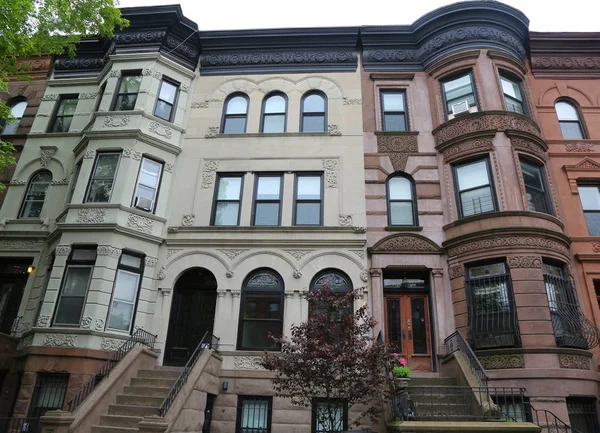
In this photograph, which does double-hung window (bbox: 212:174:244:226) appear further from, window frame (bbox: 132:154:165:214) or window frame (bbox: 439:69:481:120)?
window frame (bbox: 439:69:481:120)

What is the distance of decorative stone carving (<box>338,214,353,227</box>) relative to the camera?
13828 millimetres

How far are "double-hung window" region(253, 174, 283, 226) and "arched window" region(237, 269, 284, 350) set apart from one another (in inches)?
71.1

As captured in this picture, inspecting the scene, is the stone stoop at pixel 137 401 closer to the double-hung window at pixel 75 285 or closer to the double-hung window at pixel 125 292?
the double-hung window at pixel 125 292

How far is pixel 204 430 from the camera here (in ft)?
36.7

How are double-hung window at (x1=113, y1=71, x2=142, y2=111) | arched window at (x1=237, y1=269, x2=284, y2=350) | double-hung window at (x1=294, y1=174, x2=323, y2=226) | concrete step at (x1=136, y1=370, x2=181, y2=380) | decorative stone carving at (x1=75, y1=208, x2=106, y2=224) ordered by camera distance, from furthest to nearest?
double-hung window at (x1=113, y1=71, x2=142, y2=111) < double-hung window at (x1=294, y1=174, x2=323, y2=226) < decorative stone carving at (x1=75, y1=208, x2=106, y2=224) < arched window at (x1=237, y1=269, x2=284, y2=350) < concrete step at (x1=136, y1=370, x2=181, y2=380)

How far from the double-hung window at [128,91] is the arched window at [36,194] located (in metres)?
3.99

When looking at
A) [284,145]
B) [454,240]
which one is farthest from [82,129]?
[454,240]

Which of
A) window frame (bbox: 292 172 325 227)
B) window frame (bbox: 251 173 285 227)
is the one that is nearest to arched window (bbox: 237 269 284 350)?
window frame (bbox: 251 173 285 227)

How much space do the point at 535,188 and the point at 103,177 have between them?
14.4 meters

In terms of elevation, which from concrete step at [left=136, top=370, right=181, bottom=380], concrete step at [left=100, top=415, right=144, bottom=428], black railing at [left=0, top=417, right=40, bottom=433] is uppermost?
concrete step at [left=136, top=370, right=181, bottom=380]

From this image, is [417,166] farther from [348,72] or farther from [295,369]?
[295,369]

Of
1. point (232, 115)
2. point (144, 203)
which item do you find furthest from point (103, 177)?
point (232, 115)

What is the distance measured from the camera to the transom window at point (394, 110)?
616 inches

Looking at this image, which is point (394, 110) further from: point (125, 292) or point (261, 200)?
point (125, 292)
